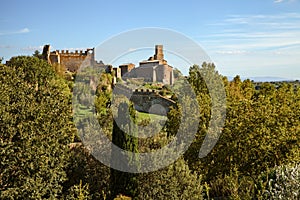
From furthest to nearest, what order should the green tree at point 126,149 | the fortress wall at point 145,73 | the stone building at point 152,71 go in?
the fortress wall at point 145,73 → the stone building at point 152,71 → the green tree at point 126,149

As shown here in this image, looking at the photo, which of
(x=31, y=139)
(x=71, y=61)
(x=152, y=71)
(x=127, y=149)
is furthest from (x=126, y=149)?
(x=71, y=61)

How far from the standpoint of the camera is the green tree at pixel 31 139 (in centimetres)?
1021

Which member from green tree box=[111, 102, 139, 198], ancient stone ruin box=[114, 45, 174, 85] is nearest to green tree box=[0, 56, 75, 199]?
green tree box=[111, 102, 139, 198]

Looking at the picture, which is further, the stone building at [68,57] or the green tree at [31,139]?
the stone building at [68,57]

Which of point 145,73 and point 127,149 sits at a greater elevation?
point 145,73

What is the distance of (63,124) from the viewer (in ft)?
37.9

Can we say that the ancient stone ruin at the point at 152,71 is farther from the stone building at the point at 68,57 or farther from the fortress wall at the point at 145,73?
the stone building at the point at 68,57

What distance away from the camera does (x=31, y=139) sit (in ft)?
34.1

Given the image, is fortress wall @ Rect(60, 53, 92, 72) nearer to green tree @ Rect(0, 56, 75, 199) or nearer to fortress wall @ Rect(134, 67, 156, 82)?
fortress wall @ Rect(134, 67, 156, 82)

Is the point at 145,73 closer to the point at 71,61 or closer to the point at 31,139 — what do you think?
the point at 31,139

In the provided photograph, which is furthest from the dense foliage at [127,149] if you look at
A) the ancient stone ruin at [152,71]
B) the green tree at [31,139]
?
the ancient stone ruin at [152,71]

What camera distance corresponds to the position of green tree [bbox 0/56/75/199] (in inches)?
402

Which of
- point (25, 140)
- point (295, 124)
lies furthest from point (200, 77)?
point (25, 140)

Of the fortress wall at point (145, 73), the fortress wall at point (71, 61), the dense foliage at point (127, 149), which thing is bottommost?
the dense foliage at point (127, 149)
